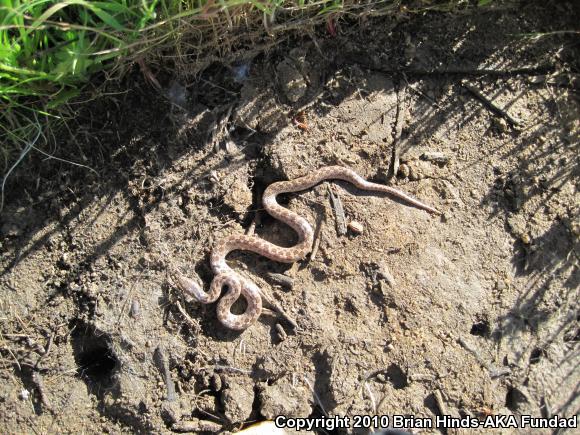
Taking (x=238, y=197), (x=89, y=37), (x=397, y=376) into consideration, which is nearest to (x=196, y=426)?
(x=397, y=376)

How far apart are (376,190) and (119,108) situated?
2.56m

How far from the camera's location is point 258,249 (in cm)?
446

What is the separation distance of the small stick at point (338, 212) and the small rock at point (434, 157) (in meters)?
0.96

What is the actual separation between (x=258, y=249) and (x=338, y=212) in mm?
842

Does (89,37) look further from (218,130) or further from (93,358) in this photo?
(93,358)

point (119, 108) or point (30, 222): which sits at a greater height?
point (119, 108)

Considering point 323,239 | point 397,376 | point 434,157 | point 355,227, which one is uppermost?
point 434,157

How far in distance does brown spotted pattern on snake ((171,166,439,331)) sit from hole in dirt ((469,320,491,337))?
3.59ft

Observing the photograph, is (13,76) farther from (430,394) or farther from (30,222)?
(430,394)

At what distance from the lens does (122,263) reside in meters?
4.36

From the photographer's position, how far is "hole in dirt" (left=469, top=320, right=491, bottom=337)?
4297 mm

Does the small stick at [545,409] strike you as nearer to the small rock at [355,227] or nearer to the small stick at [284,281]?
the small rock at [355,227]


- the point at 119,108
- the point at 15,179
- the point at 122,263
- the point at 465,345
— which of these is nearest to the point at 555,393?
the point at 465,345

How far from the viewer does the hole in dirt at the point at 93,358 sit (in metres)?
4.23
